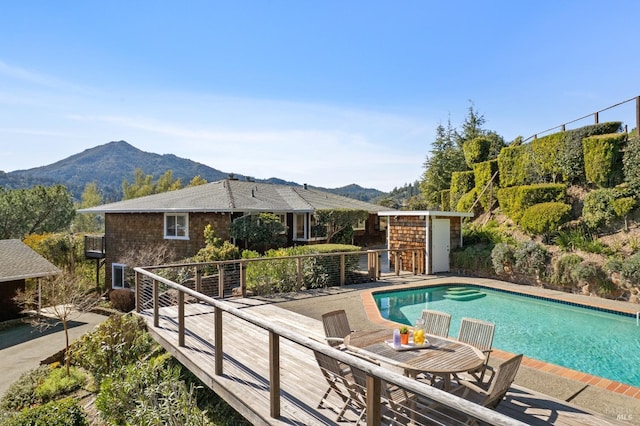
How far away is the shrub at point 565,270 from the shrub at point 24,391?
14767 mm

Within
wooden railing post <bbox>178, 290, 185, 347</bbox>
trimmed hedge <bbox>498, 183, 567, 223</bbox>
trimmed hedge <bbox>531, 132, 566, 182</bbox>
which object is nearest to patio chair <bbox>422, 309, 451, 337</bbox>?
wooden railing post <bbox>178, 290, 185, 347</bbox>

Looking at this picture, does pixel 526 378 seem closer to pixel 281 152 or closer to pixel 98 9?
pixel 98 9

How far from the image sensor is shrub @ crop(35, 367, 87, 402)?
8977 mm

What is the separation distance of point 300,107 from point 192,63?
16.3 ft

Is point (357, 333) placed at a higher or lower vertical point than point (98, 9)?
lower

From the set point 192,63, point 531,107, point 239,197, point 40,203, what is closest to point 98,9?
point 192,63

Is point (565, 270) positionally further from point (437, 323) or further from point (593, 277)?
point (437, 323)

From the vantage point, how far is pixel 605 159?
45.0ft

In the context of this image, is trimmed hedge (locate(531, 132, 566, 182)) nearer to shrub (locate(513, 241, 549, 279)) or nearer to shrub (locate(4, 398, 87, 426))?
shrub (locate(513, 241, 549, 279))

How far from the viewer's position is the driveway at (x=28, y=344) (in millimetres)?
11188

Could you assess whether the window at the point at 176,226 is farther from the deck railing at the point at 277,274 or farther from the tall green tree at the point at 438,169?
the tall green tree at the point at 438,169

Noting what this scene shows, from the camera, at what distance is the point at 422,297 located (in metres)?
11.2

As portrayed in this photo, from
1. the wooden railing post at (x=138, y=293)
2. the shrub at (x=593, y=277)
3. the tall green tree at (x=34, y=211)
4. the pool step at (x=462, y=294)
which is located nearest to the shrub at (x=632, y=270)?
the shrub at (x=593, y=277)

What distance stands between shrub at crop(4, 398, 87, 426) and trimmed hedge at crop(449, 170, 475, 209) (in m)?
20.1
